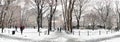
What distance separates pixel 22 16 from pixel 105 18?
41.6m

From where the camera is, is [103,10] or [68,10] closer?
[68,10]

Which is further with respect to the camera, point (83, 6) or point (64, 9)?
point (83, 6)

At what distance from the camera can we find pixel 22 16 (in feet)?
370

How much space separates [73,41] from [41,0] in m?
28.3

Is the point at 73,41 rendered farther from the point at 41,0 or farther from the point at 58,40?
the point at 41,0

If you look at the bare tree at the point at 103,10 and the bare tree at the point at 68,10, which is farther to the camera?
the bare tree at the point at 103,10

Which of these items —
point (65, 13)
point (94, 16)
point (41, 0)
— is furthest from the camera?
point (94, 16)

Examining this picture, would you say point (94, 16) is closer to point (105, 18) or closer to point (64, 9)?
point (105, 18)

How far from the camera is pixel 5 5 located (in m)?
44.1

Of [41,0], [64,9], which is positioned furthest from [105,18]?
[64,9]

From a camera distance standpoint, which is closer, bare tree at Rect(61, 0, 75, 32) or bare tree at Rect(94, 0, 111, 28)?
bare tree at Rect(61, 0, 75, 32)

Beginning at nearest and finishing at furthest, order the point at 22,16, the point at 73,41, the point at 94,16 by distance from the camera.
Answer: the point at 73,41 → the point at 94,16 → the point at 22,16

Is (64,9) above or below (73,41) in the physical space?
above

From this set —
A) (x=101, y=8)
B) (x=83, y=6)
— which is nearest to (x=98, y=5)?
(x=101, y=8)
